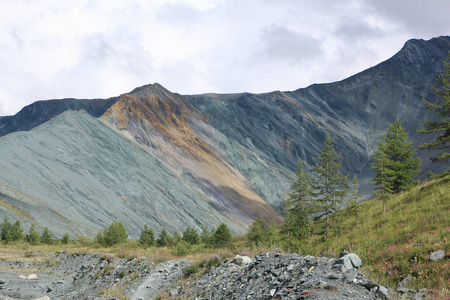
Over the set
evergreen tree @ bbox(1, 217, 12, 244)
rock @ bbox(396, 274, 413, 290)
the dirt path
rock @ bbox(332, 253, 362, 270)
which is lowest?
evergreen tree @ bbox(1, 217, 12, 244)

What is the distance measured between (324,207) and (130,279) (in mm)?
12910

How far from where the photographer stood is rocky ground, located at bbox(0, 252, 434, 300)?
260 inches

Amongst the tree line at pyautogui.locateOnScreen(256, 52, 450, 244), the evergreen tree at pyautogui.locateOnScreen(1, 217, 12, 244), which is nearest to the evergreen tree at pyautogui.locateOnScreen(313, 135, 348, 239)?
the tree line at pyautogui.locateOnScreen(256, 52, 450, 244)

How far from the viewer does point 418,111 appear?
172 m

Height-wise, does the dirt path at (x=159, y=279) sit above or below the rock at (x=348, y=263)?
below

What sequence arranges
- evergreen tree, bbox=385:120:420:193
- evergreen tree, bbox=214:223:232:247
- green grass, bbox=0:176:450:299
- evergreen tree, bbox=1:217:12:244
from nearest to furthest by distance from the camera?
Answer: green grass, bbox=0:176:450:299 < evergreen tree, bbox=385:120:420:193 < evergreen tree, bbox=1:217:12:244 < evergreen tree, bbox=214:223:232:247

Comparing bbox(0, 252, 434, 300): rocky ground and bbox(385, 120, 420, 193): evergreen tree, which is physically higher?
bbox(385, 120, 420, 193): evergreen tree

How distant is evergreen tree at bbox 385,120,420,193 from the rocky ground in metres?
21.9

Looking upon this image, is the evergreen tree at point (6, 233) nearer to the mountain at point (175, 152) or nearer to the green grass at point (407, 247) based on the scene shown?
the mountain at point (175, 152)

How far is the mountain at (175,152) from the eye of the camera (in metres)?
58.6

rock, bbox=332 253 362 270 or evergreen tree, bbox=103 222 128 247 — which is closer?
rock, bbox=332 253 362 270

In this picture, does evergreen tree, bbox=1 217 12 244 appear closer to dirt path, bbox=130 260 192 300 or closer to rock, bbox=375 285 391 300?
dirt path, bbox=130 260 192 300

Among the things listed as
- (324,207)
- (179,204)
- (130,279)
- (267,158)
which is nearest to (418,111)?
(267,158)

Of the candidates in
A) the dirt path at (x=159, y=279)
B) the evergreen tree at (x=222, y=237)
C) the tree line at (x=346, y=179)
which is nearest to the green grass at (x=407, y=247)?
the dirt path at (x=159, y=279)
